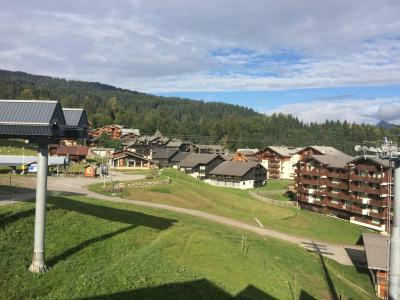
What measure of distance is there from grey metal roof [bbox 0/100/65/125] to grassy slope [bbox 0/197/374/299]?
8.12 meters

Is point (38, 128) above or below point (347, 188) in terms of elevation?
above

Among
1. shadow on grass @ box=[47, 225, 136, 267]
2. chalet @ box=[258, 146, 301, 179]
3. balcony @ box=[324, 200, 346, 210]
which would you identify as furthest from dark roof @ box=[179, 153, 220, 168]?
shadow on grass @ box=[47, 225, 136, 267]

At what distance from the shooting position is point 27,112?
78.0 ft

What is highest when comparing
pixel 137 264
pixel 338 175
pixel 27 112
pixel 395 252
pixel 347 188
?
pixel 27 112

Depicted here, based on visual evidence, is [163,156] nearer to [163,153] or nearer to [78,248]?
[163,153]

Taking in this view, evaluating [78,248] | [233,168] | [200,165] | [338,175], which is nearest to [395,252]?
[78,248]

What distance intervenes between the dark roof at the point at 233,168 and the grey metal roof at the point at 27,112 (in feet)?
265

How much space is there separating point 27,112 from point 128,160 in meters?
85.3

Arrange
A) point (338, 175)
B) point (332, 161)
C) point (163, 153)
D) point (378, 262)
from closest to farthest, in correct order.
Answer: point (378, 262) → point (338, 175) → point (332, 161) → point (163, 153)

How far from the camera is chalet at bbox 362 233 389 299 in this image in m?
40.5

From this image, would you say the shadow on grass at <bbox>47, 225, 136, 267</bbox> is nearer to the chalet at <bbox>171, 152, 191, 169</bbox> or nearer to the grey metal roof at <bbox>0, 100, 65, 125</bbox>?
the grey metal roof at <bbox>0, 100, 65, 125</bbox>

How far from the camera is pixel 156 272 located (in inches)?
1013

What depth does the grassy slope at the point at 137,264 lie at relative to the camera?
22828 millimetres

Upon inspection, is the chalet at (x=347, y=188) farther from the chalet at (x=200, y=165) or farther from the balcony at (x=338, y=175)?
the chalet at (x=200, y=165)
